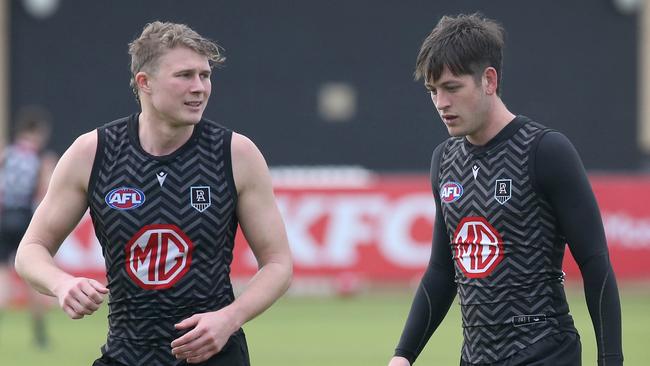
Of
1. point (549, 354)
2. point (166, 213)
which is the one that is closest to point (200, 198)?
point (166, 213)

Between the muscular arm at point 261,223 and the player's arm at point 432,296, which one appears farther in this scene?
the player's arm at point 432,296

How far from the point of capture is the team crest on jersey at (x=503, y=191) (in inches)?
219

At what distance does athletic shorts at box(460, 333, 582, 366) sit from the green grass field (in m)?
6.98

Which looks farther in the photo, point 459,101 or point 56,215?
point 56,215

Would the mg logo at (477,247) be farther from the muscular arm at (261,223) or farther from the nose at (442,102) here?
the muscular arm at (261,223)

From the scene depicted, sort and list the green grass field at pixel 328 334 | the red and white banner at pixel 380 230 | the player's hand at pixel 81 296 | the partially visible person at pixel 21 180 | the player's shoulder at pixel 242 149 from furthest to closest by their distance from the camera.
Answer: the red and white banner at pixel 380 230, the partially visible person at pixel 21 180, the green grass field at pixel 328 334, the player's shoulder at pixel 242 149, the player's hand at pixel 81 296

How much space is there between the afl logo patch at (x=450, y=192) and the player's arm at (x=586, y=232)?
16.3 inches

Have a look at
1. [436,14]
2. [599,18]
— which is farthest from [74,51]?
[599,18]

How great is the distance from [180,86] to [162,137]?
23cm

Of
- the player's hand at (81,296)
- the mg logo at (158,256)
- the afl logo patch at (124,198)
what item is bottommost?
the player's hand at (81,296)

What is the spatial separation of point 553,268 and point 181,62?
1.67m

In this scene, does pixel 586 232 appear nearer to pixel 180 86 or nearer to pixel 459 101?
pixel 459 101

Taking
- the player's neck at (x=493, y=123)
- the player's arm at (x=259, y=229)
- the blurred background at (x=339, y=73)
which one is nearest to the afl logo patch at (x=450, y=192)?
the player's neck at (x=493, y=123)

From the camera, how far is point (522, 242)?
5531mm
